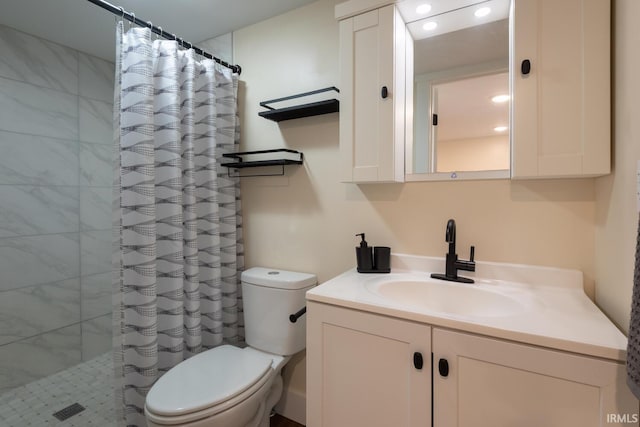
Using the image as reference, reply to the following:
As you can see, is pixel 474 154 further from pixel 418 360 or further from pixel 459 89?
pixel 418 360

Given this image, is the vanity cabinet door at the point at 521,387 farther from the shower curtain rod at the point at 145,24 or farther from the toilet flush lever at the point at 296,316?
the shower curtain rod at the point at 145,24

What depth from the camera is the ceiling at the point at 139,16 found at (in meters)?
1.73

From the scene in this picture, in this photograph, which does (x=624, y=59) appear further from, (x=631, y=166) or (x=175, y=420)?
(x=175, y=420)

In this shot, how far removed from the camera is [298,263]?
178 centimetres

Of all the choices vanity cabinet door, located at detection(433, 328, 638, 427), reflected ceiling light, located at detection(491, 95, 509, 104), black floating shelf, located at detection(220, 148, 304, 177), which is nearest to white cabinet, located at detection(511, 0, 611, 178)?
reflected ceiling light, located at detection(491, 95, 509, 104)

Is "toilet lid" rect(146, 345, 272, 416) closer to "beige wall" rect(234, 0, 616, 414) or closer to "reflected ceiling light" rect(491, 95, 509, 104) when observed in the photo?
"beige wall" rect(234, 0, 616, 414)

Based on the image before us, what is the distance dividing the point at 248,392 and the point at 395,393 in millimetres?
602

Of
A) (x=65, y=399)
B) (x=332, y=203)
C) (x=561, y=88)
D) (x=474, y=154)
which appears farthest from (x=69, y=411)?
(x=561, y=88)

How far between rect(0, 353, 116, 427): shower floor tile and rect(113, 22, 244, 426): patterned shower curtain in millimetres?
501

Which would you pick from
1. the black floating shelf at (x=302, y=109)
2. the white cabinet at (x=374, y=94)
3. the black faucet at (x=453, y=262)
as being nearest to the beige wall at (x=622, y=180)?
the black faucet at (x=453, y=262)

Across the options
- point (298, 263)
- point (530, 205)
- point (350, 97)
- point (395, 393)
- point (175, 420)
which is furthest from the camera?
point (298, 263)

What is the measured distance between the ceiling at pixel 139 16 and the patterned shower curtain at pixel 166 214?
298 millimetres

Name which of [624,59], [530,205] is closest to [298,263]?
[530,205]

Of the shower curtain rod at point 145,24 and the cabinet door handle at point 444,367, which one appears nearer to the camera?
the cabinet door handle at point 444,367
